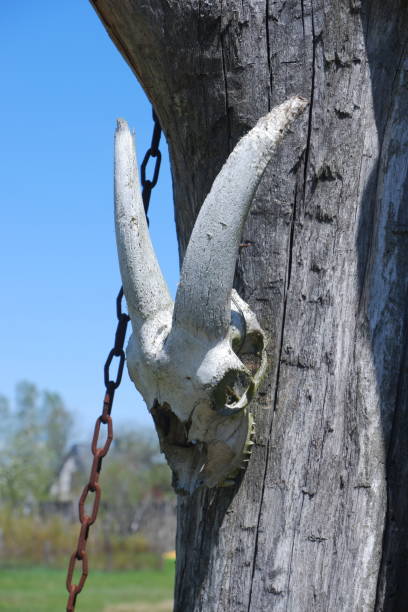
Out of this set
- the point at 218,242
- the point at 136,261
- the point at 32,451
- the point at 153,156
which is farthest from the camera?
the point at 32,451

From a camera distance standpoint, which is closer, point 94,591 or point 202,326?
point 202,326

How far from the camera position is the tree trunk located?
86.4 inches

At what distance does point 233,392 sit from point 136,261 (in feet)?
1.50

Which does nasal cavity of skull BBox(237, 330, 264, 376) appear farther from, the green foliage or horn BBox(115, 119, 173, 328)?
the green foliage

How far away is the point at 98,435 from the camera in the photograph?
101 inches

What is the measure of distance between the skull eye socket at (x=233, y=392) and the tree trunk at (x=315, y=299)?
0.52ft

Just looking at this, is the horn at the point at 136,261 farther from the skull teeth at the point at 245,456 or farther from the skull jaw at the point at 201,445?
the skull teeth at the point at 245,456

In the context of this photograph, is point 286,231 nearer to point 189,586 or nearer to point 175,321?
point 175,321

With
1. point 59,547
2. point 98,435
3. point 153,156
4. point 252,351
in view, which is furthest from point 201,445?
point 59,547

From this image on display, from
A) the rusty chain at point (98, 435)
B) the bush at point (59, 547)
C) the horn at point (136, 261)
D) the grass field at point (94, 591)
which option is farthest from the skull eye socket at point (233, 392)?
the bush at point (59, 547)

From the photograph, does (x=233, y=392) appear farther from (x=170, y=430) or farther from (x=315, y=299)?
(x=315, y=299)

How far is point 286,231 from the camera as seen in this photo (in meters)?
2.34

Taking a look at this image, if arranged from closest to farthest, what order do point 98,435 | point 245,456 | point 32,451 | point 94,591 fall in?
point 245,456 → point 98,435 → point 94,591 → point 32,451

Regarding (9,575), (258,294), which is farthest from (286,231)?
(9,575)
